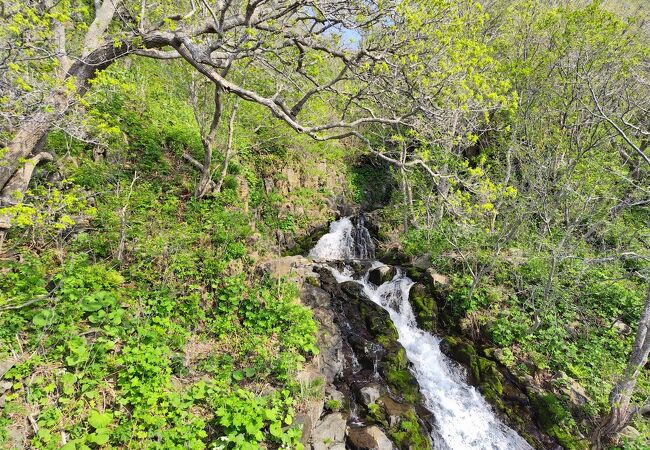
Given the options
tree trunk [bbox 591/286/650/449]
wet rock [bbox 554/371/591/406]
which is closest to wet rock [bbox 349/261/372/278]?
wet rock [bbox 554/371/591/406]

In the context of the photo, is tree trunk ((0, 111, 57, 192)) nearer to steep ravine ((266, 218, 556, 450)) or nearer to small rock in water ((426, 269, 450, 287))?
steep ravine ((266, 218, 556, 450))

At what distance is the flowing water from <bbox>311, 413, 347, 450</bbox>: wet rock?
2.39 meters

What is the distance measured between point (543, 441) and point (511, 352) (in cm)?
200

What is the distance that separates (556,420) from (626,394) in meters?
1.56

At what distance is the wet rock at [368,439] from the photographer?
5520 millimetres

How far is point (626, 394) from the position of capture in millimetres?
6172

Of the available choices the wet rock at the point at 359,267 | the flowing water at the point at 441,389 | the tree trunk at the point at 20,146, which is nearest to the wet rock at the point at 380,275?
the flowing water at the point at 441,389

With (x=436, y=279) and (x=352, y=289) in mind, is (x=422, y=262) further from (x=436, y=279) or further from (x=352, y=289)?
(x=352, y=289)

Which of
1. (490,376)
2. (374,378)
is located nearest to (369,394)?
(374,378)

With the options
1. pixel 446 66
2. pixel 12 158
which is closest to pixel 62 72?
pixel 12 158

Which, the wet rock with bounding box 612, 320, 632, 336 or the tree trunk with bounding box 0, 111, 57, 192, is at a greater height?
the tree trunk with bounding box 0, 111, 57, 192

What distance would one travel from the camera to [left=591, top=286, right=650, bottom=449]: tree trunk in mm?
6145

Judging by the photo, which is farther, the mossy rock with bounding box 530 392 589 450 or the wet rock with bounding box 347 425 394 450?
the mossy rock with bounding box 530 392 589 450

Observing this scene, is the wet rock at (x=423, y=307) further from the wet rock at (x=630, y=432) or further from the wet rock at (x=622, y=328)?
the wet rock at (x=622, y=328)
